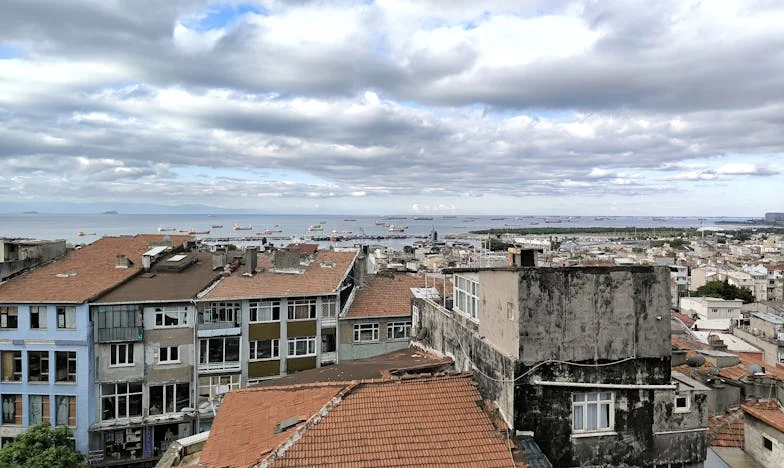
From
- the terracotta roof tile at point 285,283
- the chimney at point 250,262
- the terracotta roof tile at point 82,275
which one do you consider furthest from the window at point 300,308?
the terracotta roof tile at point 82,275

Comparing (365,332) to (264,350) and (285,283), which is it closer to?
(285,283)

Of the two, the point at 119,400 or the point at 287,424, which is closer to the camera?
the point at 287,424

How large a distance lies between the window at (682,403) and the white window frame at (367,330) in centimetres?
2017

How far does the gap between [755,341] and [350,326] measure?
28.6 metres

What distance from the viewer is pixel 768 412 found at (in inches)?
557

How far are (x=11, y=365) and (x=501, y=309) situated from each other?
2766 cm

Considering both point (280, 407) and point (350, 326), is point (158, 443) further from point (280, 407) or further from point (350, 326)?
point (280, 407)

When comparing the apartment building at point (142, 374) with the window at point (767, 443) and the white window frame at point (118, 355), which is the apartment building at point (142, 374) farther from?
the window at point (767, 443)

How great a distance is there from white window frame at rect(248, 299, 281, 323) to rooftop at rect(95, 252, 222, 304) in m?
3.20

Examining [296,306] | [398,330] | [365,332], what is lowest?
[365,332]

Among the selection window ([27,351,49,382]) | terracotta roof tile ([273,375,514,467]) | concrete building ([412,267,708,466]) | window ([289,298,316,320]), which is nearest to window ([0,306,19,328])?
window ([27,351,49,382])

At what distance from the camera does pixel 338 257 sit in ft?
119

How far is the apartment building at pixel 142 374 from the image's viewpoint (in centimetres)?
2783

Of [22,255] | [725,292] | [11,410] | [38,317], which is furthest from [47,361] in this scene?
[725,292]
